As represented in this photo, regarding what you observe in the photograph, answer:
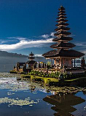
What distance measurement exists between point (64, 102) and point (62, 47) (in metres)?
19.7

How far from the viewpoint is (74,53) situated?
34531 millimetres

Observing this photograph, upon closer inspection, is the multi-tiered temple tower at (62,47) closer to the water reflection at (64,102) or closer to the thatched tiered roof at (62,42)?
the thatched tiered roof at (62,42)

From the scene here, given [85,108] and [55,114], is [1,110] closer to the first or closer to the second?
[55,114]

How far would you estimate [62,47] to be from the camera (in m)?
34.8

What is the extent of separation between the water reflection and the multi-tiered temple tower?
15.2 metres

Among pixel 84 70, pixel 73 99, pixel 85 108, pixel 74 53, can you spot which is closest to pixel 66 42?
pixel 74 53

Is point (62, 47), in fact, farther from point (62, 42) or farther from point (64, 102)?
point (64, 102)

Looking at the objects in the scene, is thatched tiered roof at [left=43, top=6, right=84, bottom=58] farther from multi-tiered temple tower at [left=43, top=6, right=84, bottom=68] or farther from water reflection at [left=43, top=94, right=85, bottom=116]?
water reflection at [left=43, top=94, right=85, bottom=116]

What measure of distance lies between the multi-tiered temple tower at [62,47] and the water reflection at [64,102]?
15241 millimetres

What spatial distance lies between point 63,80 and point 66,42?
13639 millimetres

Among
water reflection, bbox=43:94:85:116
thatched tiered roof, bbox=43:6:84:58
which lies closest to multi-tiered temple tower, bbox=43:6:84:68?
thatched tiered roof, bbox=43:6:84:58

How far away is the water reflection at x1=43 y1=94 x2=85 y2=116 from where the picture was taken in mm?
13375

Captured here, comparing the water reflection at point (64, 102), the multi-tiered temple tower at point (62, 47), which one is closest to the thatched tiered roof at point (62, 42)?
the multi-tiered temple tower at point (62, 47)

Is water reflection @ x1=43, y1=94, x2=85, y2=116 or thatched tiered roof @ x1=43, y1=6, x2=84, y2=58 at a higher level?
thatched tiered roof @ x1=43, y1=6, x2=84, y2=58
